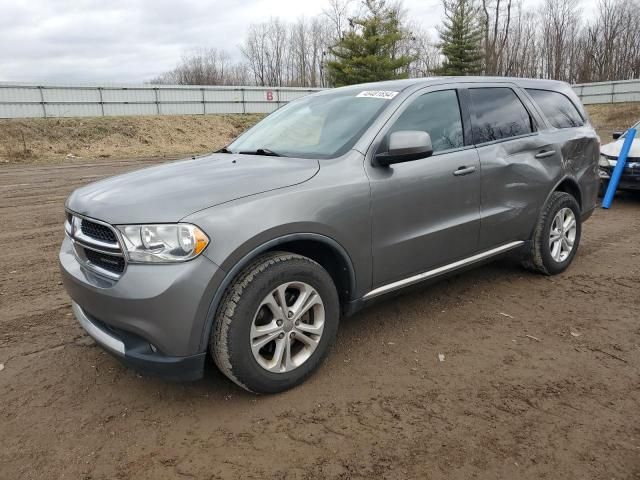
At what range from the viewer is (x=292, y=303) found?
9.55ft

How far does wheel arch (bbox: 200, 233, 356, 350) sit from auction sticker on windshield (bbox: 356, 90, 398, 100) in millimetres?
1225

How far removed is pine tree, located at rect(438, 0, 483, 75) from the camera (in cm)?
4025

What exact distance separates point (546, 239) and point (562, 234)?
38 cm

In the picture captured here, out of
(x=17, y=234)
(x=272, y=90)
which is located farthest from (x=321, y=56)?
(x=17, y=234)

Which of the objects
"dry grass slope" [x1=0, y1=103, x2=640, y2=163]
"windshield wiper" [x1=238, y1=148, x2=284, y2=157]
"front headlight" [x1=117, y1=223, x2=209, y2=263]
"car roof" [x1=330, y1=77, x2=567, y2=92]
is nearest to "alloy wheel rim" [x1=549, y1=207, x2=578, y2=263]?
"car roof" [x1=330, y1=77, x2=567, y2=92]

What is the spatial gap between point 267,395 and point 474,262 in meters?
1.99

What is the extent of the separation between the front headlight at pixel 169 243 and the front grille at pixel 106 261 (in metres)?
0.14

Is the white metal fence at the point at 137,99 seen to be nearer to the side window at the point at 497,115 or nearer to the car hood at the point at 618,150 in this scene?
the car hood at the point at 618,150

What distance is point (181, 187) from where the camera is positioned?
277 centimetres

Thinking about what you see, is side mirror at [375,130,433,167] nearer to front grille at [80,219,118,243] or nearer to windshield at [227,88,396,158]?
windshield at [227,88,396,158]

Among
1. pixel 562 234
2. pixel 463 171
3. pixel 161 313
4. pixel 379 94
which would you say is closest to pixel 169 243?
pixel 161 313

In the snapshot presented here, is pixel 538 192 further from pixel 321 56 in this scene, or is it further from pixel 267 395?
pixel 321 56

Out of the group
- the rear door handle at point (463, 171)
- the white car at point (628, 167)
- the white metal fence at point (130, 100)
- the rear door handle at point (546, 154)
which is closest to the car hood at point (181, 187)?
the rear door handle at point (463, 171)

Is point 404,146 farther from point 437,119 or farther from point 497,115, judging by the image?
point 497,115
